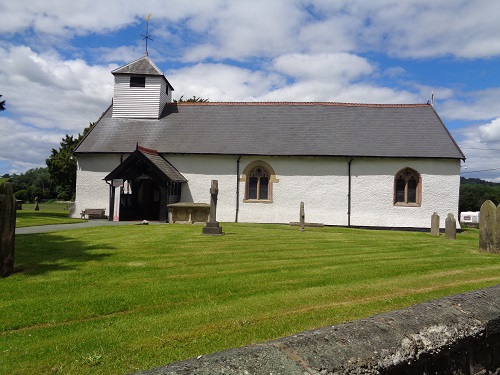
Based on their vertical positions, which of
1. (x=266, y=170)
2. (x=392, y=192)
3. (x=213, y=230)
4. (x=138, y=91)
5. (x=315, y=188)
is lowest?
(x=213, y=230)

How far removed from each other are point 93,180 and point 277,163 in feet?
39.3

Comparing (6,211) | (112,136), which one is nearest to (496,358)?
(6,211)

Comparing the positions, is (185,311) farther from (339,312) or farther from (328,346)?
(328,346)

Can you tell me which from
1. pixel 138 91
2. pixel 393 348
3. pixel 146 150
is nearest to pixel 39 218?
pixel 146 150

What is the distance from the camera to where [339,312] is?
566 centimetres

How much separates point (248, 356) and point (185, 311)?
3.98m

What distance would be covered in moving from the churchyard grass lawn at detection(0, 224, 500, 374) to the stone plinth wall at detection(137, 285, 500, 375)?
2.26m

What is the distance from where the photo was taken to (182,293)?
6574 mm

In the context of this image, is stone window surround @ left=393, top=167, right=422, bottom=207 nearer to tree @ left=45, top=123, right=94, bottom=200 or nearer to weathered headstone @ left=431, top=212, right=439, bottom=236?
weathered headstone @ left=431, top=212, right=439, bottom=236

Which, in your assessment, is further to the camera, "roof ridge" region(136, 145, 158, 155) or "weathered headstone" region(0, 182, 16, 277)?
"roof ridge" region(136, 145, 158, 155)

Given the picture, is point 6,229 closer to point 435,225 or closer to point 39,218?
point 39,218

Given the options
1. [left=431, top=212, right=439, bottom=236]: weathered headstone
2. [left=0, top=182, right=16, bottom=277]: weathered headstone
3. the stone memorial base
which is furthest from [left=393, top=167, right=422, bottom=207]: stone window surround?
[left=0, top=182, right=16, bottom=277]: weathered headstone

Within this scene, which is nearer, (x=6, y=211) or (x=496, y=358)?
(x=496, y=358)

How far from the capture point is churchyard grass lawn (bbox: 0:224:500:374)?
4289mm
